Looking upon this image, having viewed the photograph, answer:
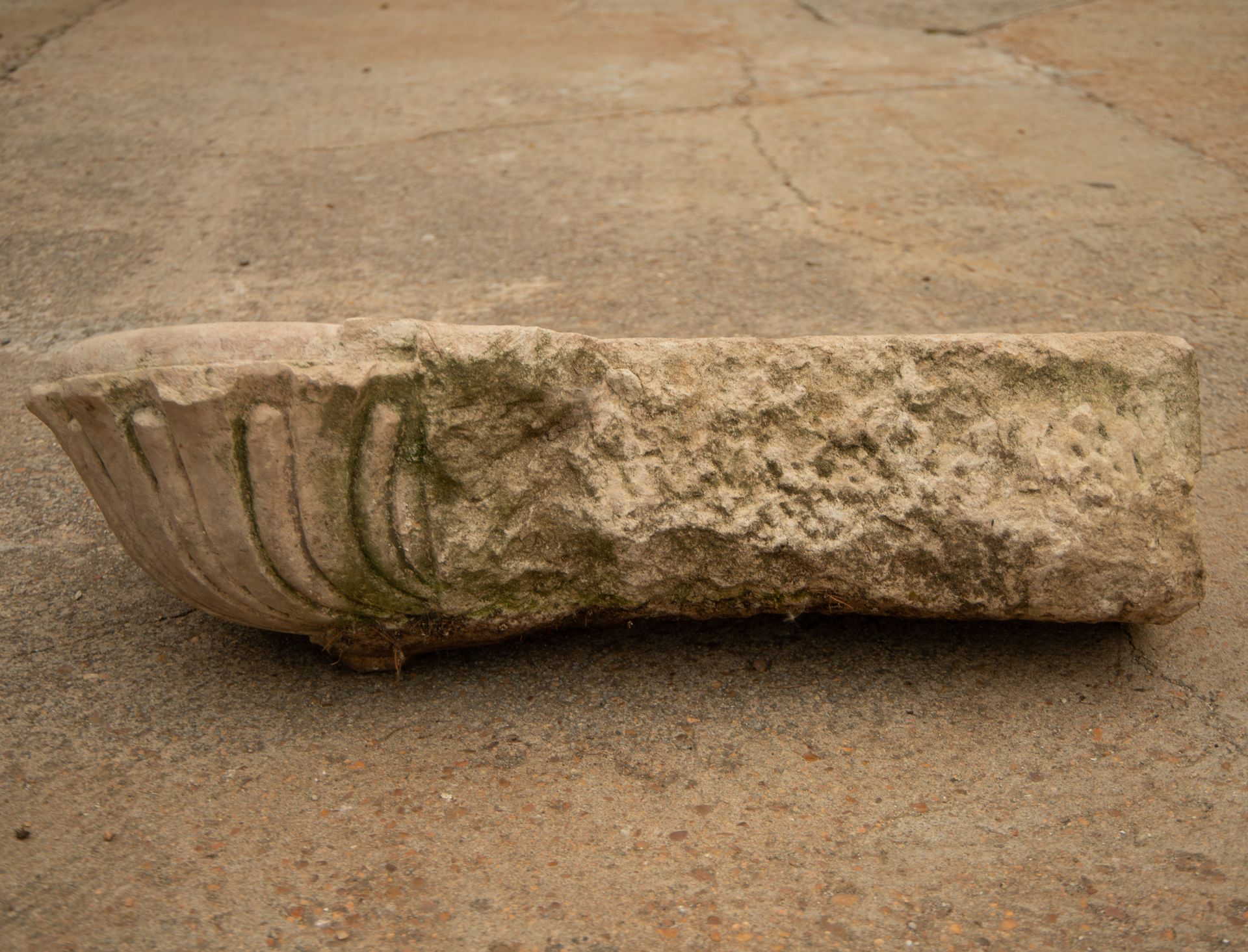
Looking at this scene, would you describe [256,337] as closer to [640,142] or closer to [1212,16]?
Result: [640,142]

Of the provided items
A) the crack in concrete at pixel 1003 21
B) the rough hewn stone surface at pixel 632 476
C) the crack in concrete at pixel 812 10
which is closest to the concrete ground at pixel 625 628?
the rough hewn stone surface at pixel 632 476

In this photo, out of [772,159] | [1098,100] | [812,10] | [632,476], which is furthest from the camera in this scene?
[812,10]

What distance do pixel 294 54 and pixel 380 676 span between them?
484cm

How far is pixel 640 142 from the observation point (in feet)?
16.9

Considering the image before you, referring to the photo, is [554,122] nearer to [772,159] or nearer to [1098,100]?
[772,159]

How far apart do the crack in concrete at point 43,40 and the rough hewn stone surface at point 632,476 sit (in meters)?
4.61

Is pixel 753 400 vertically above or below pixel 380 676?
above

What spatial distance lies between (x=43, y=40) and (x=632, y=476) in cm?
571

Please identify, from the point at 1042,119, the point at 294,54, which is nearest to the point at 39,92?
the point at 294,54

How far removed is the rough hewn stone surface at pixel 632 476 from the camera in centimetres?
207

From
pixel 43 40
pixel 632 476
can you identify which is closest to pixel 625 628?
pixel 632 476

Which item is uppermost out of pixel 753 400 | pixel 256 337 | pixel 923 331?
pixel 256 337

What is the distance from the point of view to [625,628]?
8.36ft

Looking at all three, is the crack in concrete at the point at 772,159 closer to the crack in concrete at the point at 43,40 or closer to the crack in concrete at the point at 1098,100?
the crack in concrete at the point at 1098,100
